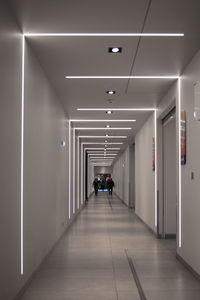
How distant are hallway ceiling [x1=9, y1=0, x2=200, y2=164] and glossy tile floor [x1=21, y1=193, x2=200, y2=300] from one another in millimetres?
3477

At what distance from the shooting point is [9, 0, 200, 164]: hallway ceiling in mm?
4734

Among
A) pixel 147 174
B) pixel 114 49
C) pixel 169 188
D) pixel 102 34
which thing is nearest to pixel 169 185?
pixel 169 188

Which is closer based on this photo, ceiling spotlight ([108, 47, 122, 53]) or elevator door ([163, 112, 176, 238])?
ceiling spotlight ([108, 47, 122, 53])

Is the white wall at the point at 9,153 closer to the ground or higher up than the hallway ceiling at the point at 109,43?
closer to the ground

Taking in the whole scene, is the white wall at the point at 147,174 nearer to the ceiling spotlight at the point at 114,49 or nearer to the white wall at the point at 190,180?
the white wall at the point at 190,180

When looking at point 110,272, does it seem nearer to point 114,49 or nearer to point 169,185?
point 114,49

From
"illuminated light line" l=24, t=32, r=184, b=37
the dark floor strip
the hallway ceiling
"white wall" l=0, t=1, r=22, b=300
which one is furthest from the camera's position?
"illuminated light line" l=24, t=32, r=184, b=37

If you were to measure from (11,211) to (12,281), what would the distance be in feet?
2.70

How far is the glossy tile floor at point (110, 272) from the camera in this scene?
17.8 ft

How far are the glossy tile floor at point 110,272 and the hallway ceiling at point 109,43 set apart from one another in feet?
11.4

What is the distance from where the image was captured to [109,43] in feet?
19.7

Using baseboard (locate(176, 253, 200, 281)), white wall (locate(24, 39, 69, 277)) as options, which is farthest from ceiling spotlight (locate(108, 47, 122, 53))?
baseboard (locate(176, 253, 200, 281))

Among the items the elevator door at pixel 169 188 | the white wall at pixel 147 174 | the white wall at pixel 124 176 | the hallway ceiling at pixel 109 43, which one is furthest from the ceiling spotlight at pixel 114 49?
the white wall at pixel 124 176

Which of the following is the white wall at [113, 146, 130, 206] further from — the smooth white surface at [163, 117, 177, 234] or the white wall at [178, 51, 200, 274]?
the white wall at [178, 51, 200, 274]
